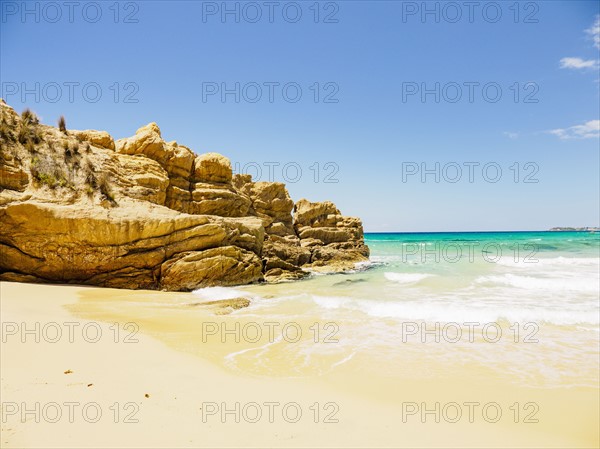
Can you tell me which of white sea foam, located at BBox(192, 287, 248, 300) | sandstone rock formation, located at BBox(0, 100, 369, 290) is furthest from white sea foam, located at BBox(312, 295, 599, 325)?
sandstone rock formation, located at BBox(0, 100, 369, 290)

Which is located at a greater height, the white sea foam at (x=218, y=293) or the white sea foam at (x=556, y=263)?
the white sea foam at (x=218, y=293)

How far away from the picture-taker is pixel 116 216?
14203mm

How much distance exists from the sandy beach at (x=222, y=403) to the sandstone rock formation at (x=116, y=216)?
7.39 metres

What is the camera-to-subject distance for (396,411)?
4.82 m

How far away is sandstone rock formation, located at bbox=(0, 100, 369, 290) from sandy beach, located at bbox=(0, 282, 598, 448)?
24.2ft

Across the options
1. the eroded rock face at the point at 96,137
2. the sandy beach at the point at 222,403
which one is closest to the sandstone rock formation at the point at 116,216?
the eroded rock face at the point at 96,137

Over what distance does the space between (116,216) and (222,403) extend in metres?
12.1

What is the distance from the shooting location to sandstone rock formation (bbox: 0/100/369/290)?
13203mm

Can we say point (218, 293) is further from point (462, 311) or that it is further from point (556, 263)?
point (556, 263)

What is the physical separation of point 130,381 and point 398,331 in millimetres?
6650

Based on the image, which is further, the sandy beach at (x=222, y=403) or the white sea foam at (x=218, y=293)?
the white sea foam at (x=218, y=293)

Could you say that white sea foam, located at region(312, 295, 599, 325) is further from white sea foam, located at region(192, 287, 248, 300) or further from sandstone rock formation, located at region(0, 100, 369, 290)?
sandstone rock formation, located at region(0, 100, 369, 290)

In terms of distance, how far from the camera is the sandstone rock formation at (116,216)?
13203 millimetres

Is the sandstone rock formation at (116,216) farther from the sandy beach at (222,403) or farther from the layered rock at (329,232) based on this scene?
the layered rock at (329,232)
